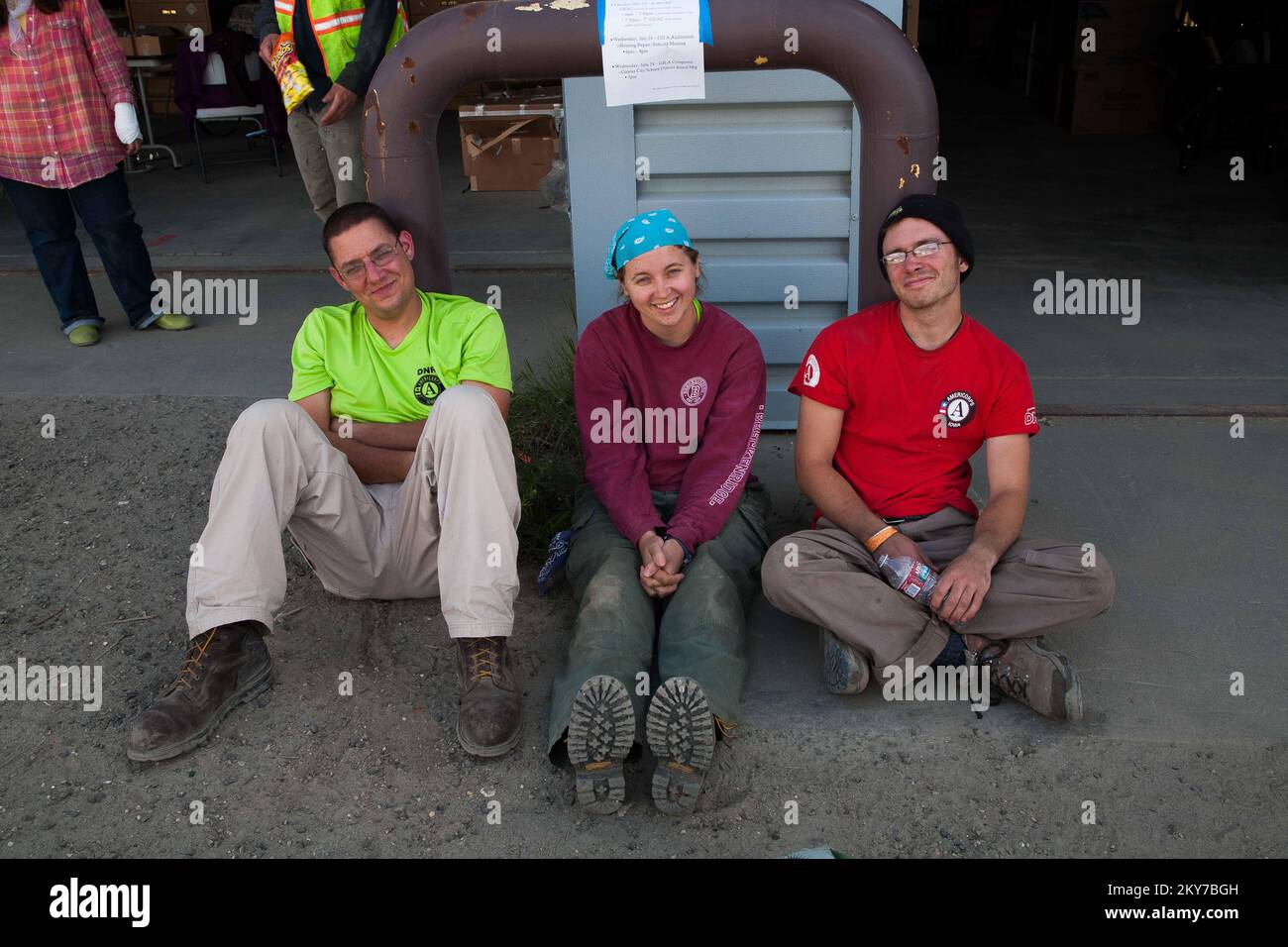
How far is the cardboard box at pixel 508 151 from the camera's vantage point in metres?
7.93

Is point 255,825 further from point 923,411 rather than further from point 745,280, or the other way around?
point 745,280

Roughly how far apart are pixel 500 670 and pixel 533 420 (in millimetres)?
1466

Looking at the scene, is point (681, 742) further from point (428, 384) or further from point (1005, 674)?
point (428, 384)

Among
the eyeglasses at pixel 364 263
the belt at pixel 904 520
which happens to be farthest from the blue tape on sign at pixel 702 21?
the belt at pixel 904 520

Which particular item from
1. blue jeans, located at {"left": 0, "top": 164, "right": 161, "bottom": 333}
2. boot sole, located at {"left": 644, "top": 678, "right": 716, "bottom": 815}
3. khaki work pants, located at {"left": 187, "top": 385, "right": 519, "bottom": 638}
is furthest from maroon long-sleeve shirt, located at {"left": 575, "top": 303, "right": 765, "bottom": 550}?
blue jeans, located at {"left": 0, "top": 164, "right": 161, "bottom": 333}

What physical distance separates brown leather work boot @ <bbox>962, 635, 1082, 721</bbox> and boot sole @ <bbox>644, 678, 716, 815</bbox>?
0.78 metres

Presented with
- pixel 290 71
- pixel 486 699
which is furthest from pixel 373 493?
pixel 290 71

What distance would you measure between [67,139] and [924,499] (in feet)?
13.6

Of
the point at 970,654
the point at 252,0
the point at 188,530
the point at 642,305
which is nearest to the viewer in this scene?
the point at 970,654

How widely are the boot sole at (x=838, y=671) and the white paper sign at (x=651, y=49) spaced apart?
4.96ft

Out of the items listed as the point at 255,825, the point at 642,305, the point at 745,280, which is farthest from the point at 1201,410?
the point at 255,825

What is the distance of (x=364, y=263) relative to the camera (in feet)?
9.52

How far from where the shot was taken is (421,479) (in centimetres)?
279

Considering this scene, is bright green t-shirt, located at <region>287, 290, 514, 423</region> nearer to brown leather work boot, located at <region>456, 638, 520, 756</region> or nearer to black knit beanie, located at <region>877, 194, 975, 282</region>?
brown leather work boot, located at <region>456, 638, 520, 756</region>
